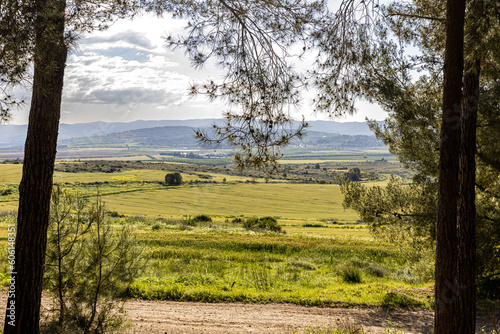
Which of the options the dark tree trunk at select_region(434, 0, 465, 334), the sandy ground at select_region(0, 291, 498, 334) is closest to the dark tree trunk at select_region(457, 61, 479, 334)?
the dark tree trunk at select_region(434, 0, 465, 334)

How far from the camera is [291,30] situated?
19.8ft

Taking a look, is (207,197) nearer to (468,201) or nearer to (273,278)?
(273,278)

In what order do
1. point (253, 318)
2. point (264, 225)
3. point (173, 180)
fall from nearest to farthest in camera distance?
point (253, 318)
point (264, 225)
point (173, 180)

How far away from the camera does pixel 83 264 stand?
17.9 ft

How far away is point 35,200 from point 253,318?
5159mm

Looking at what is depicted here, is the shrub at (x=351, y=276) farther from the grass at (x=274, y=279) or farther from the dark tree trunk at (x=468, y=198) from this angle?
the dark tree trunk at (x=468, y=198)

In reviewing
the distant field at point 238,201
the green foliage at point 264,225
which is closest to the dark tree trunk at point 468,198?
the green foliage at point 264,225

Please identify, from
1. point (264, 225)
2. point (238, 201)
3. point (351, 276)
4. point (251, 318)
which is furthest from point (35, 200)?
point (238, 201)

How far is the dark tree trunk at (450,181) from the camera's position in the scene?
14.7ft

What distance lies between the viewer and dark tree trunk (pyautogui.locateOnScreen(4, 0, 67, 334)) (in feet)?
15.1

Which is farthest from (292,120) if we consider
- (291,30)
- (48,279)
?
(48,279)

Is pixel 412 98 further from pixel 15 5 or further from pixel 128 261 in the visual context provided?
pixel 15 5

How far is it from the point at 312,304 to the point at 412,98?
566 centimetres

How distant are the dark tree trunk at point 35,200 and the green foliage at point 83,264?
50 cm
